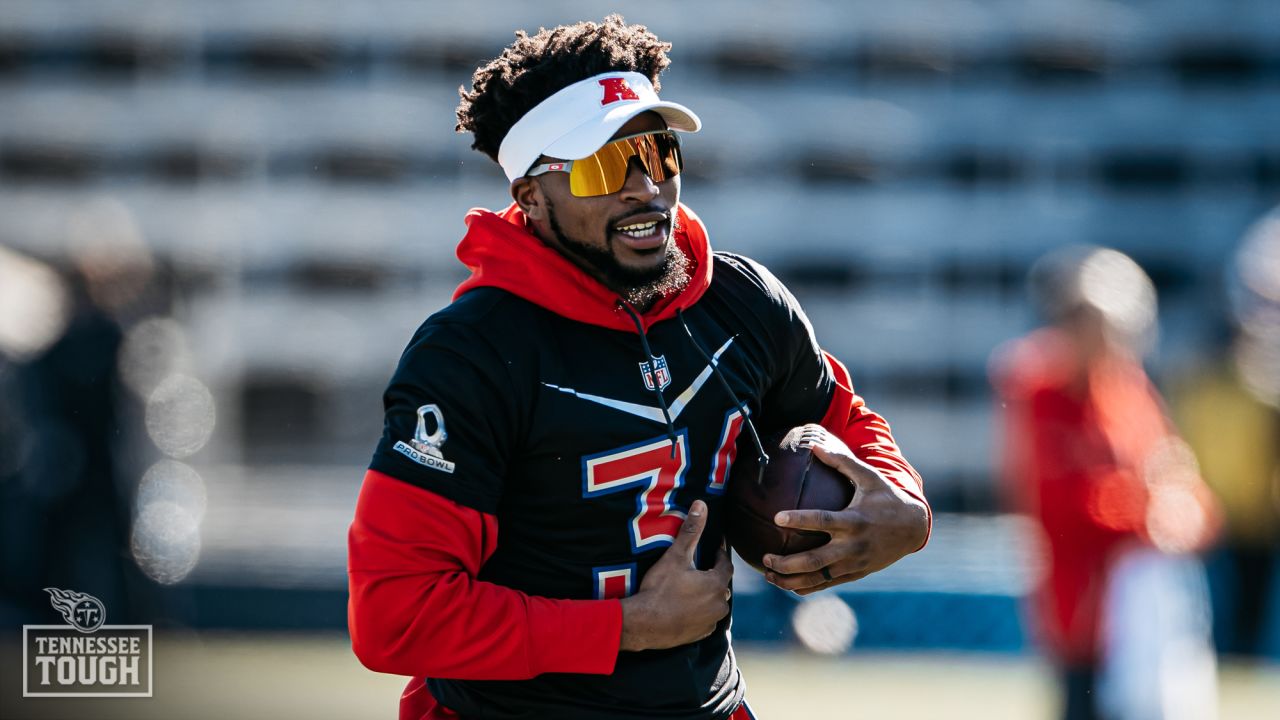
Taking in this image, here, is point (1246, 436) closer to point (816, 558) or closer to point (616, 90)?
point (816, 558)

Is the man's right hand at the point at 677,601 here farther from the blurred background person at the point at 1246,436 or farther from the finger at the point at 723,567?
the blurred background person at the point at 1246,436

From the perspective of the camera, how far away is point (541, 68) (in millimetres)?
3340

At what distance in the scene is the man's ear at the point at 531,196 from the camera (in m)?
3.31

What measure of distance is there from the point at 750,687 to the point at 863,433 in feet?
17.7

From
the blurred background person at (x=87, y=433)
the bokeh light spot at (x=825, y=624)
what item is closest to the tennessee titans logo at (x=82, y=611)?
the blurred background person at (x=87, y=433)

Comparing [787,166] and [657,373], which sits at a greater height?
[657,373]

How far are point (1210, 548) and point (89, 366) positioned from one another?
6.21 meters

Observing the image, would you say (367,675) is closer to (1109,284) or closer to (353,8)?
(1109,284)

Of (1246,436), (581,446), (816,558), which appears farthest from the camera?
(1246,436)

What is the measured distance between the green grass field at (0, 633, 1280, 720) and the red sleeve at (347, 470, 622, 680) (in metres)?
4.89

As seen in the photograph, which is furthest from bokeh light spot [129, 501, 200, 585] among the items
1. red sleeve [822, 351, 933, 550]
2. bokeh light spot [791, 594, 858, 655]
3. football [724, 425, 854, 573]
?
football [724, 425, 854, 573]

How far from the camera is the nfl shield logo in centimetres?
318

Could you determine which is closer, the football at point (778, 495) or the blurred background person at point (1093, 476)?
the football at point (778, 495)

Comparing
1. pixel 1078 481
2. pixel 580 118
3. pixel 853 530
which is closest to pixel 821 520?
pixel 853 530
